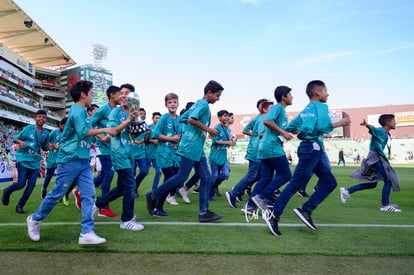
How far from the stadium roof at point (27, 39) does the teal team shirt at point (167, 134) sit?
131ft

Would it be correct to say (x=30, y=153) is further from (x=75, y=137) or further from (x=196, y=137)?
(x=196, y=137)

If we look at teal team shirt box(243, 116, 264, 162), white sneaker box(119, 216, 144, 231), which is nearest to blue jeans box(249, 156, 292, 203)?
teal team shirt box(243, 116, 264, 162)

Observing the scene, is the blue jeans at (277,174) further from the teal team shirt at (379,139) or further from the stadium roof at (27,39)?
the stadium roof at (27,39)

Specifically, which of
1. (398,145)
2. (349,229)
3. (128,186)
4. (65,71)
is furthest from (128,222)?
(65,71)

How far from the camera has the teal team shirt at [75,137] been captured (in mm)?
3352

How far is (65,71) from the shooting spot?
184ft

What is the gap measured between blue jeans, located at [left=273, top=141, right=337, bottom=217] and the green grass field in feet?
1.17

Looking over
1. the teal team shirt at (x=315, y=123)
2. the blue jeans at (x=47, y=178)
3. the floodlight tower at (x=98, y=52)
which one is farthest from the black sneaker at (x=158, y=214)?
the floodlight tower at (x=98, y=52)

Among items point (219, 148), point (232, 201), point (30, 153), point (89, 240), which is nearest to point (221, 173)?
point (219, 148)

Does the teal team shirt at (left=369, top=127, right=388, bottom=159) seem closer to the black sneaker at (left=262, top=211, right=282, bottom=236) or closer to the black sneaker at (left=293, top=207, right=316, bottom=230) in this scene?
the black sneaker at (left=293, top=207, right=316, bottom=230)

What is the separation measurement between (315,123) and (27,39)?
167ft

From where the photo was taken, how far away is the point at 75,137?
3.49 metres

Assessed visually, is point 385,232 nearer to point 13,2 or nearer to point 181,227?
point 181,227

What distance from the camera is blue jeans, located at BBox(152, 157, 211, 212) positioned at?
444cm
